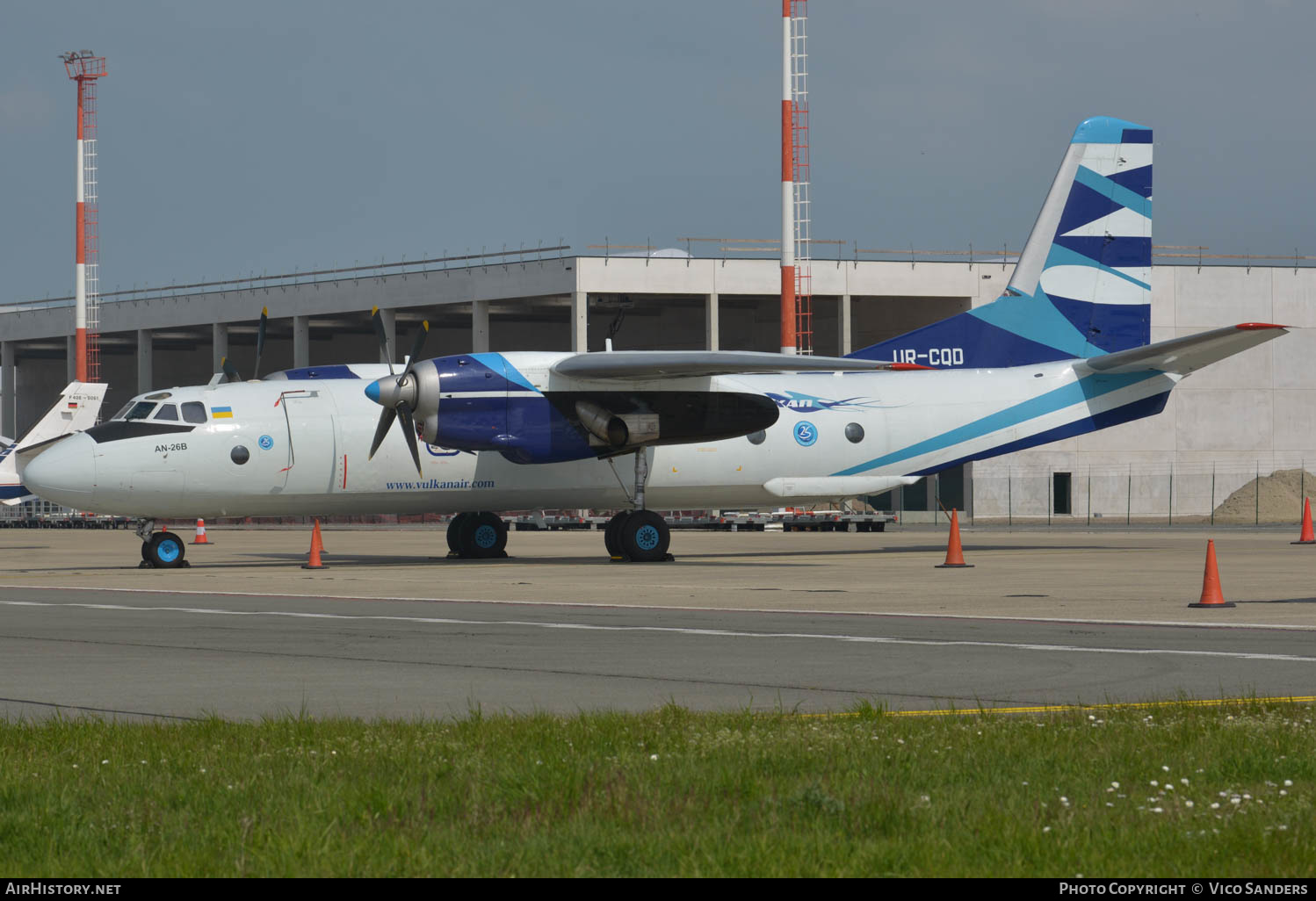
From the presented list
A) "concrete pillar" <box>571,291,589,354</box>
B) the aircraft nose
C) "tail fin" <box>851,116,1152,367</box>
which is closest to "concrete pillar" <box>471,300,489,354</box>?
"concrete pillar" <box>571,291,589,354</box>

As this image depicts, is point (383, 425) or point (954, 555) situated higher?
point (383, 425)

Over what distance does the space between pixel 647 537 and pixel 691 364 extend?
394 cm

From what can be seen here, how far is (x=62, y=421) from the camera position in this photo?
41.4 m

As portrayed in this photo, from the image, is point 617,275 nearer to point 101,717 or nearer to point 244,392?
point 244,392

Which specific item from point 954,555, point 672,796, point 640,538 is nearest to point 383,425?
point 640,538

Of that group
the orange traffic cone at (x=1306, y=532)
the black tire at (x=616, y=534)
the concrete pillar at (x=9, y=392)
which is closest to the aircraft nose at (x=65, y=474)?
the black tire at (x=616, y=534)

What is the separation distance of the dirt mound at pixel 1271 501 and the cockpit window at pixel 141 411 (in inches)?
1758

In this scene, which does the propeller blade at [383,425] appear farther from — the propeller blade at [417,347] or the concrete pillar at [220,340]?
the concrete pillar at [220,340]

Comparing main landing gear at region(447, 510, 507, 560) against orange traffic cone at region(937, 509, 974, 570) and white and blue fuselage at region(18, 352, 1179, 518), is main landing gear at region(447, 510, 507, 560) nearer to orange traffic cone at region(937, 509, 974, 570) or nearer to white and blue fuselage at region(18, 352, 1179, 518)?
white and blue fuselage at region(18, 352, 1179, 518)

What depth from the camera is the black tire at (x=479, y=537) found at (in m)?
31.5

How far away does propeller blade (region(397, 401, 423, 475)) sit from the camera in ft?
89.5

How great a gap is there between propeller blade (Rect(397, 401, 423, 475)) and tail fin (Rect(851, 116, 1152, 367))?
1000cm

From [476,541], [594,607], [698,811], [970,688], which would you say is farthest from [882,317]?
[698,811]

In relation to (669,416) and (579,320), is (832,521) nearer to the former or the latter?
(579,320)
